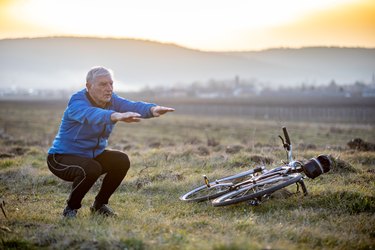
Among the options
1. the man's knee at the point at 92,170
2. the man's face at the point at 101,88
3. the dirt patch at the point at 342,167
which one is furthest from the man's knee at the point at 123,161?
the dirt patch at the point at 342,167

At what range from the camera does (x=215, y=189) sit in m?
8.61

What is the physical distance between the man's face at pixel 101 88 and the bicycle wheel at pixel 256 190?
7.93ft

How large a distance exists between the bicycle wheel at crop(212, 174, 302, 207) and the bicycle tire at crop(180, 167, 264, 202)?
0.82 feet

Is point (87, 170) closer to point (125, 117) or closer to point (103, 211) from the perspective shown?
point (103, 211)

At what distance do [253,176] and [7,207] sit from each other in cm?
429

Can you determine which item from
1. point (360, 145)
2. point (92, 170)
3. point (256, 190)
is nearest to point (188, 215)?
point (256, 190)

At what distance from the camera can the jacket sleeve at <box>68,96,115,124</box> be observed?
647 centimetres

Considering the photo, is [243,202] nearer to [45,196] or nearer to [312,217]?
[312,217]

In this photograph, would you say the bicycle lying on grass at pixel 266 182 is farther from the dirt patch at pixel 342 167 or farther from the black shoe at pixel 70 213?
the dirt patch at pixel 342 167

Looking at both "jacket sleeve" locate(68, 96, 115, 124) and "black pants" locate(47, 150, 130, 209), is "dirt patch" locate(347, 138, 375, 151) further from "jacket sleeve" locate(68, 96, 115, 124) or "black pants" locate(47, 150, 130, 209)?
"jacket sleeve" locate(68, 96, 115, 124)

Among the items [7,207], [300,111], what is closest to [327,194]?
[7,207]

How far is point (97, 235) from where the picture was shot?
19.4 ft

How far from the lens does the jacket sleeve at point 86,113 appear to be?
21.2 ft

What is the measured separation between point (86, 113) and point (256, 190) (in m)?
3.10
